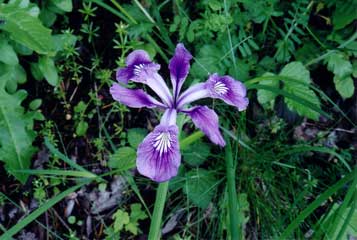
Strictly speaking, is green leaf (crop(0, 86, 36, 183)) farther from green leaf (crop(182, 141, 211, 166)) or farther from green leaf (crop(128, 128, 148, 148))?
green leaf (crop(182, 141, 211, 166))

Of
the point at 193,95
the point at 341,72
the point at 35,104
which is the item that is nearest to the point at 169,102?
the point at 193,95

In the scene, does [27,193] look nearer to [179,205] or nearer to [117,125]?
[117,125]

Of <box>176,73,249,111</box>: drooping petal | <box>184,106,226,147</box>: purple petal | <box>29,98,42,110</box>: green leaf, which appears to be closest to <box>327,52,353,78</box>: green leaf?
<box>176,73,249,111</box>: drooping petal

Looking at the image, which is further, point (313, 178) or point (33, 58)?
point (33, 58)

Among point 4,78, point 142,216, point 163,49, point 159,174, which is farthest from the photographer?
point 163,49

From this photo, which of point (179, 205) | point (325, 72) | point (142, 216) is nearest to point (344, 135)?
point (325, 72)

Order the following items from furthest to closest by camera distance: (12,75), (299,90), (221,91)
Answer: (12,75) → (299,90) → (221,91)

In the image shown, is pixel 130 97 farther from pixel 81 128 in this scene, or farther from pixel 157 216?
pixel 81 128
